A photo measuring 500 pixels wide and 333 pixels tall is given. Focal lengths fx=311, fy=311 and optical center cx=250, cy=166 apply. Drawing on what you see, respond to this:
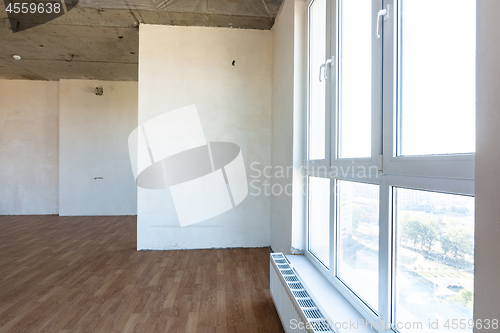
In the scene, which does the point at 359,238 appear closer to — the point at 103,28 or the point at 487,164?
the point at 487,164

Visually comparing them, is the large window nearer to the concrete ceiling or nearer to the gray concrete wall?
the gray concrete wall

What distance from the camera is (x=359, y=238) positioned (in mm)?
1967

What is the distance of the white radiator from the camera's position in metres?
1.61

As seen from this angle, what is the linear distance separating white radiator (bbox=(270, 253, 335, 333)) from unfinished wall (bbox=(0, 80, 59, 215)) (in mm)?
7571

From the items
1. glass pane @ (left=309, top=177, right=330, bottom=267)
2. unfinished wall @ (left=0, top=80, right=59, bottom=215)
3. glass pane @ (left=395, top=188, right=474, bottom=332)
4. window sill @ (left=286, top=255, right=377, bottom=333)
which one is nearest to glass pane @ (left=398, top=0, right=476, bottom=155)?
glass pane @ (left=395, top=188, right=474, bottom=332)

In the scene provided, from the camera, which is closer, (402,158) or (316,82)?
(402,158)

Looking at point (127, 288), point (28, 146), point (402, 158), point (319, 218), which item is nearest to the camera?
point (402, 158)

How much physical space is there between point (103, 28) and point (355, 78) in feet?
14.7

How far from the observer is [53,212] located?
26.4 feet

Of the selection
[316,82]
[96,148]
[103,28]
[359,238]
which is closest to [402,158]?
[359,238]

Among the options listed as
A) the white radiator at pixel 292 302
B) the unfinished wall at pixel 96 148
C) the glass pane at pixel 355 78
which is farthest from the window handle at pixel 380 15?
the unfinished wall at pixel 96 148

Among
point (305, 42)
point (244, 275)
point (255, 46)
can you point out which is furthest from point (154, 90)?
point (244, 275)

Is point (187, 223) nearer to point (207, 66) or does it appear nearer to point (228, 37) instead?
point (207, 66)

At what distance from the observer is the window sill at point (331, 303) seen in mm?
1646
